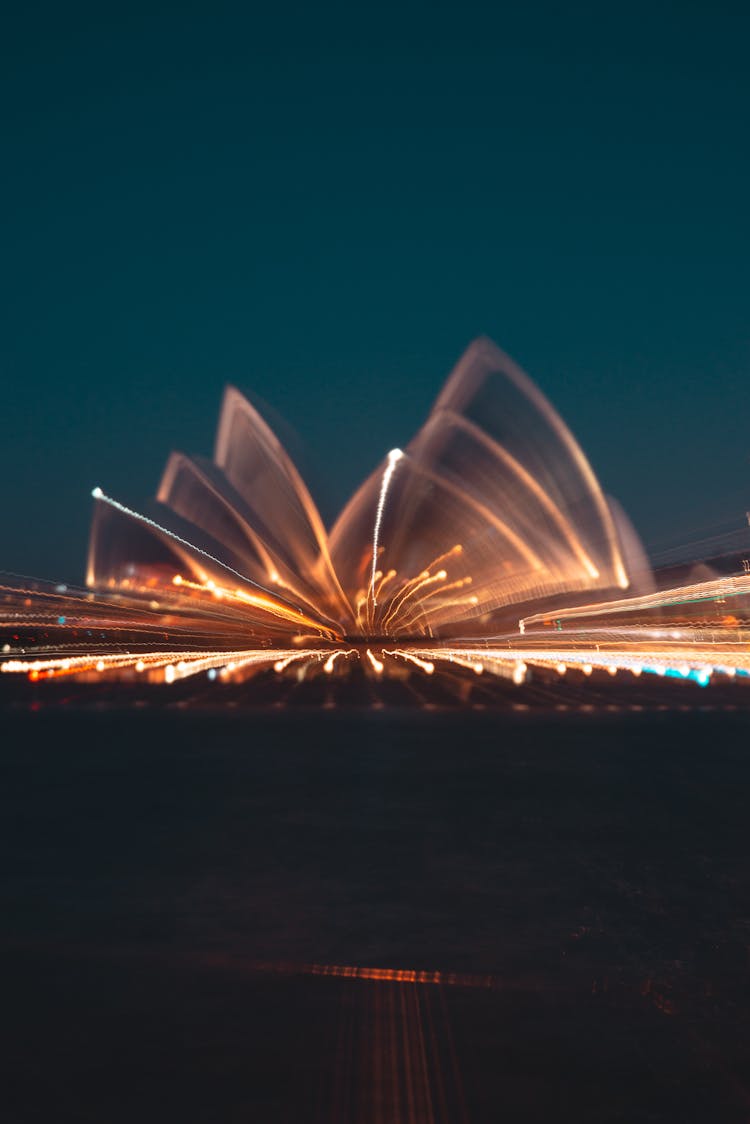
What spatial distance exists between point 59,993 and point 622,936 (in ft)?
11.0

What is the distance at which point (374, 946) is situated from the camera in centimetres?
640

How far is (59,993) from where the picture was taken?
5559mm

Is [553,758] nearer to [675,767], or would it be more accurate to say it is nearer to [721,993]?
[675,767]

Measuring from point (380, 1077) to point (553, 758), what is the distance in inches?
434

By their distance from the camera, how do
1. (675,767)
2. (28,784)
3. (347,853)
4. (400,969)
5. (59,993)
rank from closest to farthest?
(59,993), (400,969), (347,853), (28,784), (675,767)

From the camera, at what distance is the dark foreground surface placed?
177 inches

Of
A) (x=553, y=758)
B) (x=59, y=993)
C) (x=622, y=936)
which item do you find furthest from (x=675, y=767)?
(x=59, y=993)

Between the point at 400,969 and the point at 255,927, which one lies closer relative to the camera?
the point at 400,969

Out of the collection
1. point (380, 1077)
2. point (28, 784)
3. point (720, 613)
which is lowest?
point (380, 1077)

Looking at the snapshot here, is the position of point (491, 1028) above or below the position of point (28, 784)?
below

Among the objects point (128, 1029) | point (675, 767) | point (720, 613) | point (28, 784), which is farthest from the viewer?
point (720, 613)

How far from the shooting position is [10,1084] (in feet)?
14.7

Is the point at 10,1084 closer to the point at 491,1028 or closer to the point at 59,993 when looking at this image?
the point at 59,993

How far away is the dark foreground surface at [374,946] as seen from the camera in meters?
4.51
